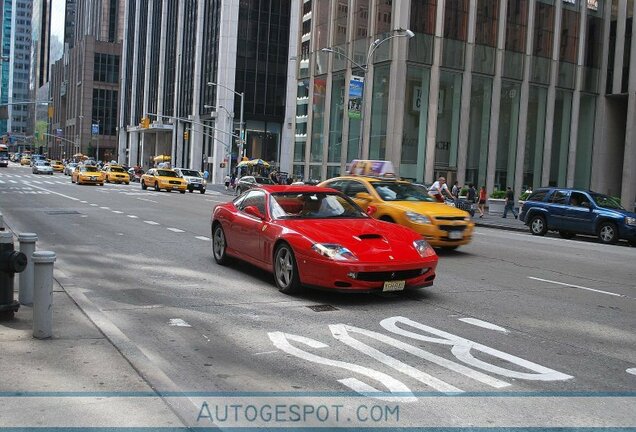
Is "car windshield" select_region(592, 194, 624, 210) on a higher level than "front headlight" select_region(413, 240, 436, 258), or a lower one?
higher

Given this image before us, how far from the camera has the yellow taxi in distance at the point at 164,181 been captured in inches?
1714

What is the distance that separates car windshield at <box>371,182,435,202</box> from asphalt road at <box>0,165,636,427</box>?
9.43 feet

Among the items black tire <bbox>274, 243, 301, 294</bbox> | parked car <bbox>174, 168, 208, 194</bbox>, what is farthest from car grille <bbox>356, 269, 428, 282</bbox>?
parked car <bbox>174, 168, 208, 194</bbox>

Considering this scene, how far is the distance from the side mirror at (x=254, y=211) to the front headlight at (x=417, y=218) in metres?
4.52

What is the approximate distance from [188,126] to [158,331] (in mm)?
82935

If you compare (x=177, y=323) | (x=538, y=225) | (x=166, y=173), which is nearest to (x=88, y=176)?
(x=166, y=173)

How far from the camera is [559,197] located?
885 inches

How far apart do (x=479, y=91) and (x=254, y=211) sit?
1441 inches

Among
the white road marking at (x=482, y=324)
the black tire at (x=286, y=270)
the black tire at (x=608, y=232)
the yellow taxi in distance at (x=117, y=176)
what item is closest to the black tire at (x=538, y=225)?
the black tire at (x=608, y=232)

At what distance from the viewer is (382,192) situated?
1467cm

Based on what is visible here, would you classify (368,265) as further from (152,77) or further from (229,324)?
(152,77)

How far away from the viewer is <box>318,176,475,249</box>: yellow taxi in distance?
13.5 metres

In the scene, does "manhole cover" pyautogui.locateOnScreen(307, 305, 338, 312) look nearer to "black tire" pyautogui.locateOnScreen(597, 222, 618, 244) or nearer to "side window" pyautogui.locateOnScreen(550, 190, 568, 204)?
"black tire" pyautogui.locateOnScreen(597, 222, 618, 244)

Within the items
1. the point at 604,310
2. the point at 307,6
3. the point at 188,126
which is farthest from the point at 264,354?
the point at 188,126
